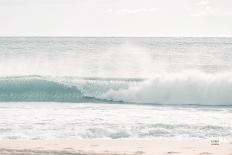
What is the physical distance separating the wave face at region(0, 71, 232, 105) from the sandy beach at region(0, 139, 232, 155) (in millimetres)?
13130

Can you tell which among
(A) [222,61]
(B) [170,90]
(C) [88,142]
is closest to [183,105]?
(B) [170,90]

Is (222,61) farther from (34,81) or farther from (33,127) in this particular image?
(33,127)

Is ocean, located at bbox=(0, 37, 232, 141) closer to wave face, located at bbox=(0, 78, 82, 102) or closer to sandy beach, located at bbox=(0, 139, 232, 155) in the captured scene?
wave face, located at bbox=(0, 78, 82, 102)

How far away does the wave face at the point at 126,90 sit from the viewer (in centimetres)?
3050

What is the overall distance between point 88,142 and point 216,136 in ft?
13.5

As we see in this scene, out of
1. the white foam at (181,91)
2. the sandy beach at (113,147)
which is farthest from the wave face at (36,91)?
the sandy beach at (113,147)

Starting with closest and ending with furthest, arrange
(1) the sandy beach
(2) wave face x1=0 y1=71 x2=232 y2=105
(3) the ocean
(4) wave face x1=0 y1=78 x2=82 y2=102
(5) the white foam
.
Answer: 1. (1) the sandy beach
2. (3) the ocean
3. (5) the white foam
4. (2) wave face x1=0 y1=71 x2=232 y2=105
5. (4) wave face x1=0 y1=78 x2=82 y2=102

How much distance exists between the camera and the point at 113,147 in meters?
15.3

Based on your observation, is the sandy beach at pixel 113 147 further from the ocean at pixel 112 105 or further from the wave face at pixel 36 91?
the wave face at pixel 36 91

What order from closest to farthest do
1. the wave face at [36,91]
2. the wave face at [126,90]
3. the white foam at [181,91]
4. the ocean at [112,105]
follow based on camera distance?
the ocean at [112,105]
the white foam at [181,91]
the wave face at [126,90]
the wave face at [36,91]

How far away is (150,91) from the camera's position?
3216cm

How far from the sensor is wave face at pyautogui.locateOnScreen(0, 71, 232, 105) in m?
30.5

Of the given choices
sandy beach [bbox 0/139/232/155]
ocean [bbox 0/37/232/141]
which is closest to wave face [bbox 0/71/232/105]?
ocean [bbox 0/37/232/141]

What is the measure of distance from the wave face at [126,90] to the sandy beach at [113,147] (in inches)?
517
